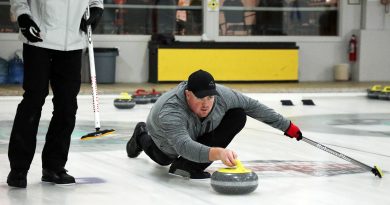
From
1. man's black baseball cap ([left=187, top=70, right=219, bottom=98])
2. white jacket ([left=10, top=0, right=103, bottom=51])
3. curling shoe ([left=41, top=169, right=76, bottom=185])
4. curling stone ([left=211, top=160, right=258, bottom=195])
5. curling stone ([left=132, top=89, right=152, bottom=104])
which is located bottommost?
curling stone ([left=132, top=89, right=152, bottom=104])

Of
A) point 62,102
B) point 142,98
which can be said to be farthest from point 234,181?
point 142,98

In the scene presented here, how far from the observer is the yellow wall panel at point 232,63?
13922 mm

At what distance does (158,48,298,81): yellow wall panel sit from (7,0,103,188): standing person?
946cm

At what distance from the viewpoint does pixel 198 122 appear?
4410 mm

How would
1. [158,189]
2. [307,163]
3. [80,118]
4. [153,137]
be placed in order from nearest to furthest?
1. [158,189]
2. [153,137]
3. [307,163]
4. [80,118]

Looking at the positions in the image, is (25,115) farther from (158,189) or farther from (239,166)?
(239,166)

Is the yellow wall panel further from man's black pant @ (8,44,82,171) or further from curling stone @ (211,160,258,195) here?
curling stone @ (211,160,258,195)

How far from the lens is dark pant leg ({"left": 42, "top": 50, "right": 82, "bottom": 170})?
4.33 metres

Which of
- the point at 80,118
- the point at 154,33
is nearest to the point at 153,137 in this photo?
the point at 80,118

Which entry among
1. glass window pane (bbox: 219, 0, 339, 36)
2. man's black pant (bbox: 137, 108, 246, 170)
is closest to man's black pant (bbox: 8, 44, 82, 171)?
man's black pant (bbox: 137, 108, 246, 170)

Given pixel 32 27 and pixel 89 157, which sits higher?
pixel 32 27

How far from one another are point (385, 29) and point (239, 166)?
12.0 m

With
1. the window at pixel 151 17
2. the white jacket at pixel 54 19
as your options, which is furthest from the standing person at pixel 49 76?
the window at pixel 151 17

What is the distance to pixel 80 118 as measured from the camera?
842 centimetres
